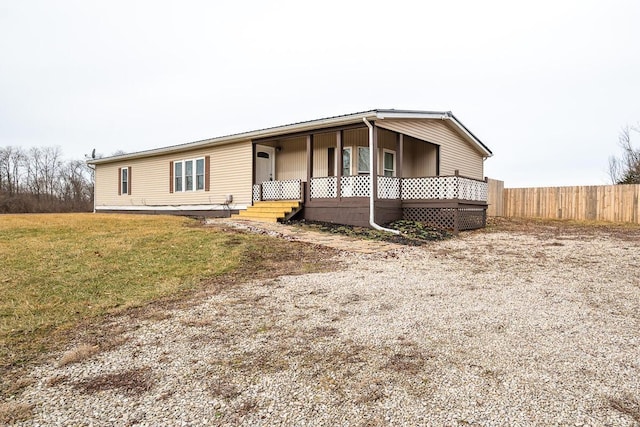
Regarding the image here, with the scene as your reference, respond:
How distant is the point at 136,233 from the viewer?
30.7 feet

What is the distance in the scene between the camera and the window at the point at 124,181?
19.0m

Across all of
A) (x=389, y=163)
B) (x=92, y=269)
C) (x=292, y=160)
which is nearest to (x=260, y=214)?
(x=292, y=160)

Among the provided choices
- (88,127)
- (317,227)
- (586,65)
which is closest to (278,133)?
(317,227)

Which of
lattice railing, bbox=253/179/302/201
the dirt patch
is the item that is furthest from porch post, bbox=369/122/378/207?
lattice railing, bbox=253/179/302/201

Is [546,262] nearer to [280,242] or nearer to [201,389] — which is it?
[280,242]

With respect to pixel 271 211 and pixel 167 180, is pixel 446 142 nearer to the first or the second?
pixel 271 211

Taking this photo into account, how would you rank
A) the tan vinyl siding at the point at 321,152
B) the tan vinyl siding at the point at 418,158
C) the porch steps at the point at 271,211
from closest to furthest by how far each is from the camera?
1. the porch steps at the point at 271,211
2. the tan vinyl siding at the point at 321,152
3. the tan vinyl siding at the point at 418,158

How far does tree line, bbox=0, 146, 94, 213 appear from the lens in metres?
33.8

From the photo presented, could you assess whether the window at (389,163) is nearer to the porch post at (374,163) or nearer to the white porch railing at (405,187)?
the white porch railing at (405,187)

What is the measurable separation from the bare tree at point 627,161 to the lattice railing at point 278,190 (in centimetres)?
2005


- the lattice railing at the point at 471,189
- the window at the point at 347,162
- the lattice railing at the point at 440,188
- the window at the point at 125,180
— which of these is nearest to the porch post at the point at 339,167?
the window at the point at 347,162

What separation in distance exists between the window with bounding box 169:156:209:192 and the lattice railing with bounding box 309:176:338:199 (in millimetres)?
5308

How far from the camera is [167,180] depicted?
17.1 m

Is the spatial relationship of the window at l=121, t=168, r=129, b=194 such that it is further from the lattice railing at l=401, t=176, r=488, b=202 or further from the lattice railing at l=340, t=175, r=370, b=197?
the lattice railing at l=401, t=176, r=488, b=202
